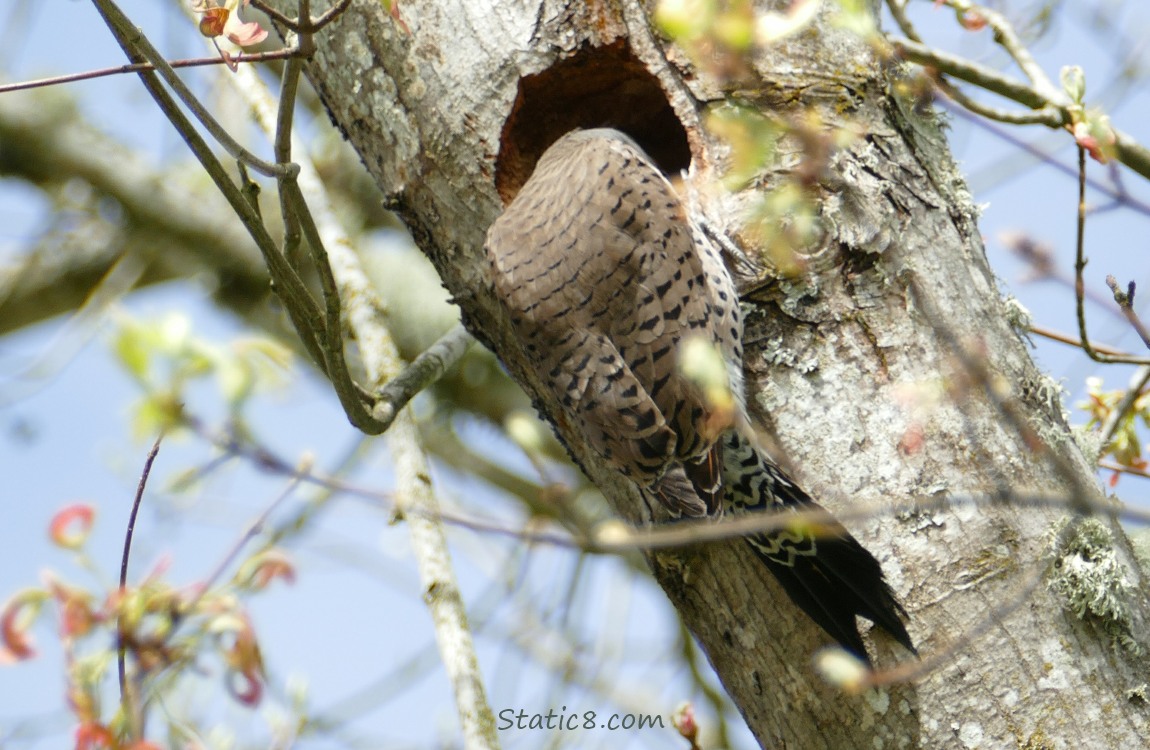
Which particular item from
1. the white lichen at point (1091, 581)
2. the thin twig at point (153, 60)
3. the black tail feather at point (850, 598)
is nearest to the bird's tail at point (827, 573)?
the black tail feather at point (850, 598)

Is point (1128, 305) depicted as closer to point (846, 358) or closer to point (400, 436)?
point (846, 358)

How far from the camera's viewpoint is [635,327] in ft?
8.98

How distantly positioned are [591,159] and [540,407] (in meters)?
0.65

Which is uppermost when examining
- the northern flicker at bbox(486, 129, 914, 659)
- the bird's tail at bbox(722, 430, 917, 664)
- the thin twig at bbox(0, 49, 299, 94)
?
the thin twig at bbox(0, 49, 299, 94)

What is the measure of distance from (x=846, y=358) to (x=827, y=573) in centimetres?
44

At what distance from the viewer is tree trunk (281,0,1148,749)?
→ 213 cm

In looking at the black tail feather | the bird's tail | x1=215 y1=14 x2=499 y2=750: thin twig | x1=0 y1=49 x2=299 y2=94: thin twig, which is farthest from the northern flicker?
Answer: x1=0 y1=49 x2=299 y2=94: thin twig

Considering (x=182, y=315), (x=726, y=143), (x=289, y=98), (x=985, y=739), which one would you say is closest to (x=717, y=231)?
(x=726, y=143)

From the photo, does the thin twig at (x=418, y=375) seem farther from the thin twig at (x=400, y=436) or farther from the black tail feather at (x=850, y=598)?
the black tail feather at (x=850, y=598)

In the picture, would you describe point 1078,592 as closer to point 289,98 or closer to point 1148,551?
point 1148,551

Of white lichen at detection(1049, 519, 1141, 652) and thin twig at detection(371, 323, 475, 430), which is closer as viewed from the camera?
white lichen at detection(1049, 519, 1141, 652)

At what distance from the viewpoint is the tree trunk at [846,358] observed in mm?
2127

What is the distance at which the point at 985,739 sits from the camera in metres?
2.09

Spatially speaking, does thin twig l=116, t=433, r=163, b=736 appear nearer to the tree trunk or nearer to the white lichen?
the tree trunk
